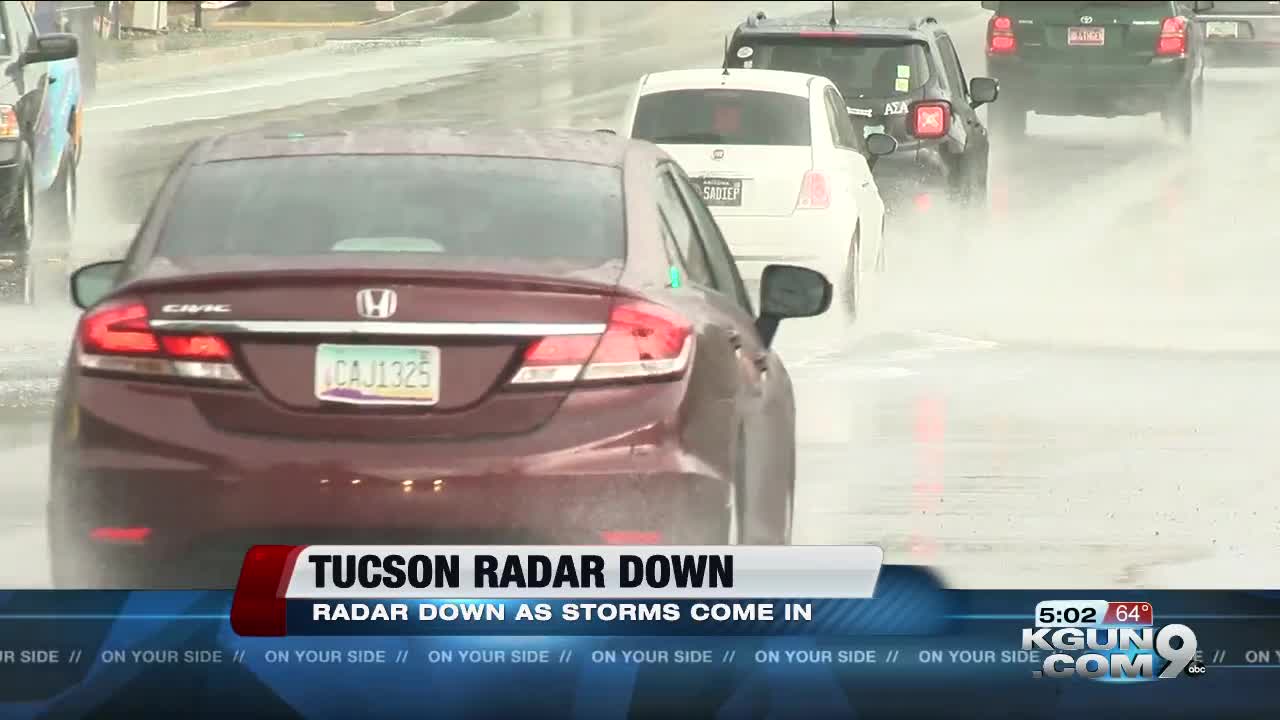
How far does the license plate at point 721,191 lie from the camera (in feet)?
56.8

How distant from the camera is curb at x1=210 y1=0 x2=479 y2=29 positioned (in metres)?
49.3

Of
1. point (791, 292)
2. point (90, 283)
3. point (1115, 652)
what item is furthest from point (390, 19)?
point (1115, 652)

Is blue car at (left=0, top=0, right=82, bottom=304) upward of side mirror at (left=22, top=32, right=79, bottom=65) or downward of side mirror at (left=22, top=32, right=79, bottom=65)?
downward

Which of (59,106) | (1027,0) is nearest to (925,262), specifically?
(59,106)

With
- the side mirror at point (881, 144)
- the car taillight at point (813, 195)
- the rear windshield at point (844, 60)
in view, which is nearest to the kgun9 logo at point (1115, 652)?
the car taillight at point (813, 195)

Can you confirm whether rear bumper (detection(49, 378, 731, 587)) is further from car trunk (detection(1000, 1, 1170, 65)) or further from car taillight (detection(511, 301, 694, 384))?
car trunk (detection(1000, 1, 1170, 65))

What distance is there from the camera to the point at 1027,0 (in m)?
31.7

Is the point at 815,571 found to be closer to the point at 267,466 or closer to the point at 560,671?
the point at 560,671

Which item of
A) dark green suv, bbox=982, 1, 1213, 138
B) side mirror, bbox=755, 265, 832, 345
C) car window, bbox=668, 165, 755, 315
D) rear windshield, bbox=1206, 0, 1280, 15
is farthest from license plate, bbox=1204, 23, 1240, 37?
side mirror, bbox=755, 265, 832, 345

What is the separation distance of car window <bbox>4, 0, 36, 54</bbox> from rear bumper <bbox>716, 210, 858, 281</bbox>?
5.15m

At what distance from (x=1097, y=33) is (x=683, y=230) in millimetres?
23592

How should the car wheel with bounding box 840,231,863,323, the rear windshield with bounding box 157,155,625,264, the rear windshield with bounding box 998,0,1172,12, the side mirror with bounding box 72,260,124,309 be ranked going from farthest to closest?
1. the rear windshield with bounding box 998,0,1172,12
2. the car wheel with bounding box 840,231,863,323
3. the side mirror with bounding box 72,260,124,309
4. the rear windshield with bounding box 157,155,625,264

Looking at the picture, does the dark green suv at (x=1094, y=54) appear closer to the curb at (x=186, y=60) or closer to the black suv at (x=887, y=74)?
the black suv at (x=887, y=74)

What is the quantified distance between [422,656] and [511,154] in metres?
1.89
